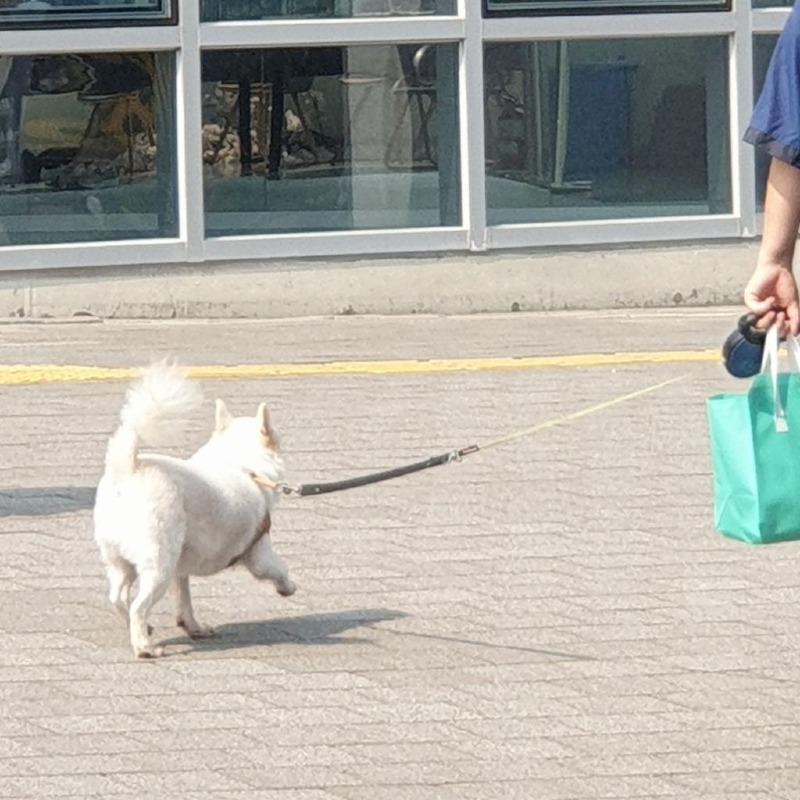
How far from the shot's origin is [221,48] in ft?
45.5

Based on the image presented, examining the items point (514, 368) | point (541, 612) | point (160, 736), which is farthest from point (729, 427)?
point (514, 368)

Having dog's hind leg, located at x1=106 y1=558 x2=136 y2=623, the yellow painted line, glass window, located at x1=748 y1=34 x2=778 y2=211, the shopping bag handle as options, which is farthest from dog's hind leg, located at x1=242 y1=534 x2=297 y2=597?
glass window, located at x1=748 y1=34 x2=778 y2=211

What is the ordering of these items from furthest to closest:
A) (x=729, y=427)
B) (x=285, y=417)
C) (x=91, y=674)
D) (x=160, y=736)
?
1. (x=285, y=417)
2. (x=91, y=674)
3. (x=160, y=736)
4. (x=729, y=427)

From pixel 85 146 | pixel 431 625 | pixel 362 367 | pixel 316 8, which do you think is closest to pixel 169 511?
pixel 431 625

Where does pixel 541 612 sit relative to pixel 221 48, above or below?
below

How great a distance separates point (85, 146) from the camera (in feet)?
45.1

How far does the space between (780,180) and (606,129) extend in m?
9.83

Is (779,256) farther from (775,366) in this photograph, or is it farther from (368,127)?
(368,127)

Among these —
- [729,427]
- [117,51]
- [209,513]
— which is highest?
[117,51]

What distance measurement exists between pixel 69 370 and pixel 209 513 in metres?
5.32

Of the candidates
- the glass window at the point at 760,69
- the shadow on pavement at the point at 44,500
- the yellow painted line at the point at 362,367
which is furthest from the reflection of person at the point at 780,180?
the glass window at the point at 760,69

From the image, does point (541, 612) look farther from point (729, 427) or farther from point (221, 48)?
point (221, 48)

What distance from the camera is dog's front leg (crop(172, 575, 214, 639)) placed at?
22.7 feet

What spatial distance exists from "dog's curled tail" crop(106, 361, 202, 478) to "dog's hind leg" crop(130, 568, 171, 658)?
1.01 ft
